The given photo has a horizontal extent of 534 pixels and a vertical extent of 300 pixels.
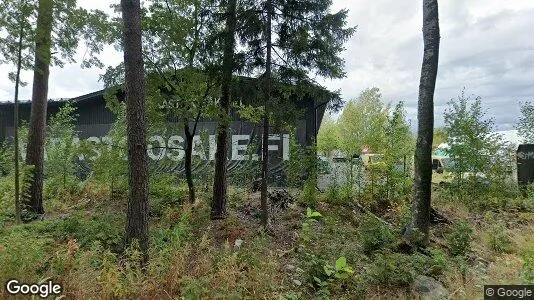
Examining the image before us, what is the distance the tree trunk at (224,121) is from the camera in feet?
21.3

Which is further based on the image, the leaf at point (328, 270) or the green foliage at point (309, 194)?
the green foliage at point (309, 194)

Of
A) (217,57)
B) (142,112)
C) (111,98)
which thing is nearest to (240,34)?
(217,57)

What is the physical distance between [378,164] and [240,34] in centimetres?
524

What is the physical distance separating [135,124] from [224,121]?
230 cm

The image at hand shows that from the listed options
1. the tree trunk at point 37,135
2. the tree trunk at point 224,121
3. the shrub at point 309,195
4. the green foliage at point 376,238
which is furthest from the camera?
the shrub at point 309,195

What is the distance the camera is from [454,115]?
409 inches

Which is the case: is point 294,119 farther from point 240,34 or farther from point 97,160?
point 97,160

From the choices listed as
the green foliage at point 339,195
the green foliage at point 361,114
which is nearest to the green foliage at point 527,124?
the green foliage at point 361,114

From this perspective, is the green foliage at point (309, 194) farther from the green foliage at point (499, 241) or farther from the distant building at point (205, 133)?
the green foliage at point (499, 241)

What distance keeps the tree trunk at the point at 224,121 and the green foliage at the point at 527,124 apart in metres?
14.2

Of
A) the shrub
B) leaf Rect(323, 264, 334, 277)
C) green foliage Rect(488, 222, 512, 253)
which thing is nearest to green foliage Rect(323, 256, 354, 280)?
leaf Rect(323, 264, 334, 277)

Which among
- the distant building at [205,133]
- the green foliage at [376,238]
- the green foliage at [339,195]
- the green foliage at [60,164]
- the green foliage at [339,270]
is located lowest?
the green foliage at [339,270]

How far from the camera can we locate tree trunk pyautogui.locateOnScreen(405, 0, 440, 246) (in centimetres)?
605

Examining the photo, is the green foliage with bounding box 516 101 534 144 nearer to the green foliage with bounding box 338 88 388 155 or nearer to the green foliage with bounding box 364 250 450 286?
the green foliage with bounding box 338 88 388 155
